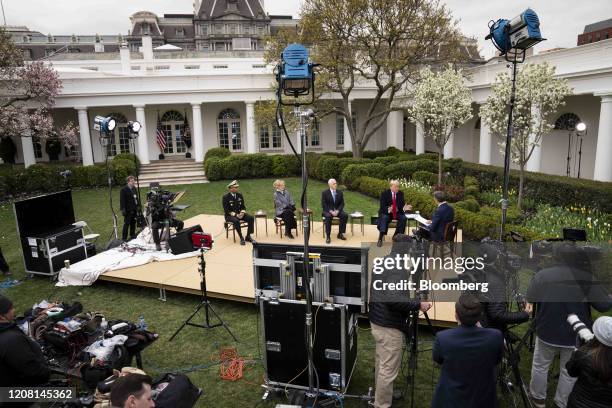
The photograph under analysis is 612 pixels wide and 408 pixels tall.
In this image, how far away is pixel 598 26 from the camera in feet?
162

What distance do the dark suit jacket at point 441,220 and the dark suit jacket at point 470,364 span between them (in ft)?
15.8

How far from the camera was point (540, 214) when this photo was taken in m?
11.4

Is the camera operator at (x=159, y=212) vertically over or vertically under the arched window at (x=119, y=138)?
under

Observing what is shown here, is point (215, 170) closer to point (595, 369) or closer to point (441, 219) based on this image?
point (441, 219)

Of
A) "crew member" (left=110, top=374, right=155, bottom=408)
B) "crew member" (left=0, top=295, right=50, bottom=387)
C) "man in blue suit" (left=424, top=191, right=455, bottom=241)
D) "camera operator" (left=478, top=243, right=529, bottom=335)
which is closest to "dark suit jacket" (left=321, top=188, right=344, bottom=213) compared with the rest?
"man in blue suit" (left=424, top=191, right=455, bottom=241)

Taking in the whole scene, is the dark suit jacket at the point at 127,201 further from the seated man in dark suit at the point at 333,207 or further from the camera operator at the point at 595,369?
the camera operator at the point at 595,369

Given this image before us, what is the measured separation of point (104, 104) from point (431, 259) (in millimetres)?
22368

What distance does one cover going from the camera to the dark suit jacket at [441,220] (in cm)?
804

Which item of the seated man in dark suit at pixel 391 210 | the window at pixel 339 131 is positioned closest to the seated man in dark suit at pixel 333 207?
the seated man in dark suit at pixel 391 210

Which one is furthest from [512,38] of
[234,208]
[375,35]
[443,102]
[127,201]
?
[375,35]

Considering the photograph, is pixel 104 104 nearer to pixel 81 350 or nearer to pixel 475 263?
pixel 81 350

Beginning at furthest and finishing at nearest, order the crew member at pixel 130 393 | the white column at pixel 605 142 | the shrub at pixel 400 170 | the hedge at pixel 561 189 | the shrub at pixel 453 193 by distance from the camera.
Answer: the shrub at pixel 400 170
the shrub at pixel 453 193
the white column at pixel 605 142
the hedge at pixel 561 189
the crew member at pixel 130 393

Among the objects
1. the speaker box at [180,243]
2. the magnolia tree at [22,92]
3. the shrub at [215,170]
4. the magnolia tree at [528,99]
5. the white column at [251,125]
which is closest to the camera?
the speaker box at [180,243]

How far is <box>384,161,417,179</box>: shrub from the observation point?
1872 centimetres
